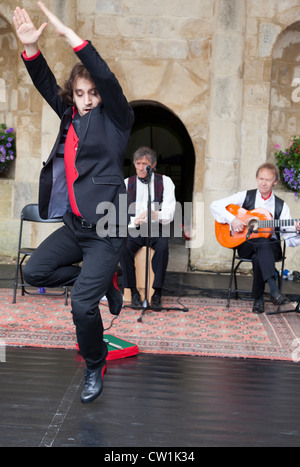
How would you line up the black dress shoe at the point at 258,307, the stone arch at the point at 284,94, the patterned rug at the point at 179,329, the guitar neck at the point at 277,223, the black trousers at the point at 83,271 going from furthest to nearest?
the stone arch at the point at 284,94 → the black dress shoe at the point at 258,307 → the guitar neck at the point at 277,223 → the patterned rug at the point at 179,329 → the black trousers at the point at 83,271

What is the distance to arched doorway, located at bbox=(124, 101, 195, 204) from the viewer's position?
12.8 meters

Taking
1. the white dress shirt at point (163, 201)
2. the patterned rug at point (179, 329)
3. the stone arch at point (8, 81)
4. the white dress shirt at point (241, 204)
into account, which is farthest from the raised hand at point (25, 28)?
the stone arch at point (8, 81)

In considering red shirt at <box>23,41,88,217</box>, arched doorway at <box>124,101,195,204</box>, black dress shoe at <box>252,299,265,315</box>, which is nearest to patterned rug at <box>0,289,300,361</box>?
black dress shoe at <box>252,299,265,315</box>

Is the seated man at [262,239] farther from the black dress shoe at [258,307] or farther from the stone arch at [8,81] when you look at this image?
the stone arch at [8,81]

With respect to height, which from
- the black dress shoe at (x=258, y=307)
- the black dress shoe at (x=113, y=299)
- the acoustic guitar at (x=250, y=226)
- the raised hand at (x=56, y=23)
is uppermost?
the raised hand at (x=56, y=23)

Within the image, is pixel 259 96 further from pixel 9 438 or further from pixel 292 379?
pixel 9 438

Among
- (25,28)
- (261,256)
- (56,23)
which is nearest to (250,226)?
(261,256)

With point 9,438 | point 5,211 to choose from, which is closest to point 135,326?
point 9,438

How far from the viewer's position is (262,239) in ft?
18.0

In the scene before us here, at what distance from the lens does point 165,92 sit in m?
7.77

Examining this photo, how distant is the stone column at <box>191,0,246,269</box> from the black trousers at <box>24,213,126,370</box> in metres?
4.58

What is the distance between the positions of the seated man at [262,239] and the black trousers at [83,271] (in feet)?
8.64

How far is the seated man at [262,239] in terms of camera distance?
5.41m
